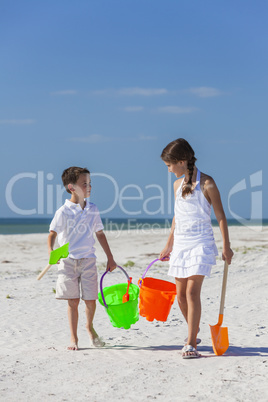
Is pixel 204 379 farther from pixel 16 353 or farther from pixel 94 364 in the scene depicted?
pixel 16 353

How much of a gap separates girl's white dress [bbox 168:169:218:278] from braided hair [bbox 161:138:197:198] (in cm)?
6

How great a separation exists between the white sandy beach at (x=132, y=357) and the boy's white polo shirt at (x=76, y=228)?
2.72 feet

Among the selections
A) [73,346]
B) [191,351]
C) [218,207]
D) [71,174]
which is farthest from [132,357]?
[71,174]

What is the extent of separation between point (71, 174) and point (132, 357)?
158 centimetres

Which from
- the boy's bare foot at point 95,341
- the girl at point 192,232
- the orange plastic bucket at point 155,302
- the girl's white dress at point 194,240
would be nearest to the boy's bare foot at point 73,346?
the boy's bare foot at point 95,341

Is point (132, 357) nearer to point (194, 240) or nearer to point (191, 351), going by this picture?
point (191, 351)

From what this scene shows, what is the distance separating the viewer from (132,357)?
3898 millimetres

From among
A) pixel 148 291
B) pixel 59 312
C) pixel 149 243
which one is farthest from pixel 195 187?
pixel 149 243

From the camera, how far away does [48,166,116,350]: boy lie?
4.17 m

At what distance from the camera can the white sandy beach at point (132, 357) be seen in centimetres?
313

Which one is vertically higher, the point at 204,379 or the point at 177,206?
the point at 177,206

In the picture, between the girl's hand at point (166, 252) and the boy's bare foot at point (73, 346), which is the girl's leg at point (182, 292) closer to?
the girl's hand at point (166, 252)

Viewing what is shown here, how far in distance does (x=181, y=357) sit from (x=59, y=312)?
A: 2.34 metres

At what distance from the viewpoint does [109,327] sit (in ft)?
17.0
